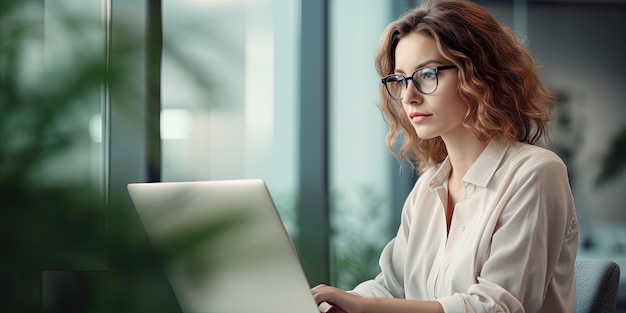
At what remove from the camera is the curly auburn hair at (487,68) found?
→ 1.75m

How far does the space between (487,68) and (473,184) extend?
25 cm

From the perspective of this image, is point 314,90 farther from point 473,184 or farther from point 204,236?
point 204,236

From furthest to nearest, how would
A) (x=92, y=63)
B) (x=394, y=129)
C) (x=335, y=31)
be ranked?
(x=335, y=31) → (x=394, y=129) → (x=92, y=63)

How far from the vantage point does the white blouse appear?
158cm

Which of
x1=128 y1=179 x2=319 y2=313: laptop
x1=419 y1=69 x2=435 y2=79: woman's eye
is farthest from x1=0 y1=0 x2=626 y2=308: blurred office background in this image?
x1=128 y1=179 x2=319 y2=313: laptop

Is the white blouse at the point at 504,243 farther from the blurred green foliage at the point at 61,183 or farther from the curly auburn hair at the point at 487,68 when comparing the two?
the blurred green foliage at the point at 61,183

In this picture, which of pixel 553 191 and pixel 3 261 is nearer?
pixel 3 261

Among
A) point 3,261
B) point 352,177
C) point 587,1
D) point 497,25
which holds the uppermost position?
point 587,1

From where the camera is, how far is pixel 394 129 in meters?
2.14

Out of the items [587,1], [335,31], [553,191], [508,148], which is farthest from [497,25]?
[587,1]

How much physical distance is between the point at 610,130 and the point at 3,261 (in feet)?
15.6

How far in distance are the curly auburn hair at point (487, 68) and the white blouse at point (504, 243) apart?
7 cm

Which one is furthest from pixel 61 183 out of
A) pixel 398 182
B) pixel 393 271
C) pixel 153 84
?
pixel 398 182

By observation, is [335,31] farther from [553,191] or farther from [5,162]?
[5,162]
